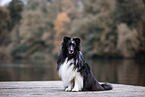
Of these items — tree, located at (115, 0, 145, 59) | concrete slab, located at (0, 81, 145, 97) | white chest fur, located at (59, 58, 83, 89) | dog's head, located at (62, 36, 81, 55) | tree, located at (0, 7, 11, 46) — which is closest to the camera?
concrete slab, located at (0, 81, 145, 97)

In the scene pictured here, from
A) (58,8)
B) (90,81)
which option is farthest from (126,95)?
(58,8)

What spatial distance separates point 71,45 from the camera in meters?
4.57

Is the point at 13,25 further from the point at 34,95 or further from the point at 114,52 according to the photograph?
the point at 34,95

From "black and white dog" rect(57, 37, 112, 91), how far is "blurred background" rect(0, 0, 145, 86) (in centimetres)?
2376

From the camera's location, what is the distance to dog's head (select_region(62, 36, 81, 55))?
15.0 feet

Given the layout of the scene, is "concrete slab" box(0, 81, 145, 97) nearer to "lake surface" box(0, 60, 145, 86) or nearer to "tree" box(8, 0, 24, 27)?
"lake surface" box(0, 60, 145, 86)

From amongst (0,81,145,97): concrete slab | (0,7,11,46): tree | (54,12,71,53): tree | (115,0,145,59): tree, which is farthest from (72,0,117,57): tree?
(0,81,145,97): concrete slab

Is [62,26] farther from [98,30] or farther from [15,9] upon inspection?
[98,30]

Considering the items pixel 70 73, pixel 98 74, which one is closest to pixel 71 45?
pixel 70 73

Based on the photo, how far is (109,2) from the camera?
45.7 m

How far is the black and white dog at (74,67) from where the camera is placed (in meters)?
4.65

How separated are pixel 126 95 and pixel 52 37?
51171 mm

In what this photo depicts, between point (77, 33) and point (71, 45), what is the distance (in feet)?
134

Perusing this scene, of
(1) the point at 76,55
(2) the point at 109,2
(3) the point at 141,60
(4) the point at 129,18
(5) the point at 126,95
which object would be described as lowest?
(3) the point at 141,60
